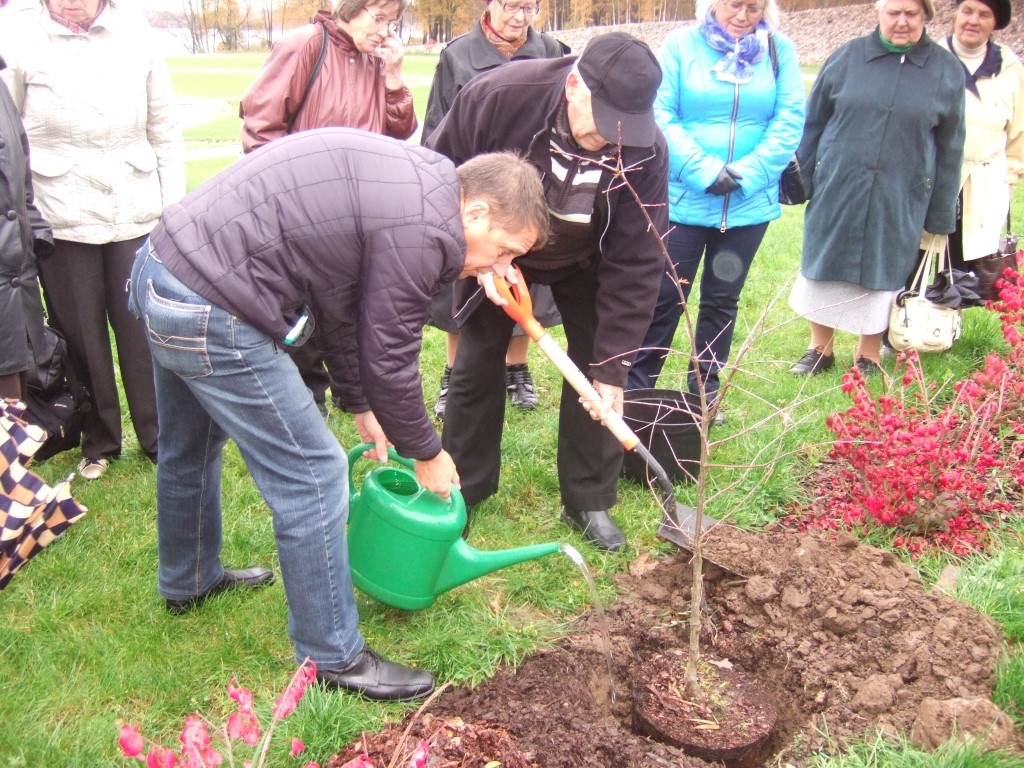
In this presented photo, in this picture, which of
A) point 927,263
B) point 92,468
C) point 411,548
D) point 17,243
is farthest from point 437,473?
point 927,263

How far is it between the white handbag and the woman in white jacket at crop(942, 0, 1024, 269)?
18.6 inches

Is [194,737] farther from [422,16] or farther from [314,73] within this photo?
[422,16]

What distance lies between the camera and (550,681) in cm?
269

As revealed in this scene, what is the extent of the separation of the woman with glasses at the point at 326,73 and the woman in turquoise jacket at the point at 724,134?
1.23 metres

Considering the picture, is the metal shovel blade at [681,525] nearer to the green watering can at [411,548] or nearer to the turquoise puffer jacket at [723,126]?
the green watering can at [411,548]

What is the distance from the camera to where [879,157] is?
4418mm

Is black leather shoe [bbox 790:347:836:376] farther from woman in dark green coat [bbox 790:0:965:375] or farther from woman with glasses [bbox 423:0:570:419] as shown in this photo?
woman with glasses [bbox 423:0:570:419]

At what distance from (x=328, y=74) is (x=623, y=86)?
1.70 m

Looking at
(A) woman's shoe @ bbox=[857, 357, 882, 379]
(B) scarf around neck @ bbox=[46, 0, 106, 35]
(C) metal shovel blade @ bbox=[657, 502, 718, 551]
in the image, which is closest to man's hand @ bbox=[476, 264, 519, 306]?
(C) metal shovel blade @ bbox=[657, 502, 718, 551]

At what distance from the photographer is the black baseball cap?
8.11 feet

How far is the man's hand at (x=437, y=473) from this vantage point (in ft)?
7.83

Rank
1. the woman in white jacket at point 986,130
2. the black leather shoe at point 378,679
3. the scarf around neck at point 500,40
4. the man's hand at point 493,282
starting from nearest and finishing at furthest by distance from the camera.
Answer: the black leather shoe at point 378,679 < the man's hand at point 493,282 < the scarf around neck at point 500,40 < the woman in white jacket at point 986,130

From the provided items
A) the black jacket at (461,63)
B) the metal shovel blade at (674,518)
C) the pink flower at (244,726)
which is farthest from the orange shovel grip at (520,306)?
the black jacket at (461,63)

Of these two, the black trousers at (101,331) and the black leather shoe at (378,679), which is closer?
Answer: the black leather shoe at (378,679)
